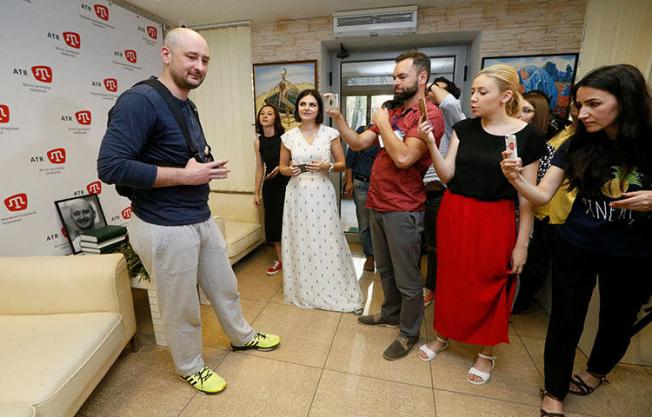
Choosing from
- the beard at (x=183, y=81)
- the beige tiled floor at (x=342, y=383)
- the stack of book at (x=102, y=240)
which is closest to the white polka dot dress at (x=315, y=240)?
the beige tiled floor at (x=342, y=383)

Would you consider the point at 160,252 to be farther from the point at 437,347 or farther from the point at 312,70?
the point at 312,70

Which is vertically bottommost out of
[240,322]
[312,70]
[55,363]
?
[240,322]

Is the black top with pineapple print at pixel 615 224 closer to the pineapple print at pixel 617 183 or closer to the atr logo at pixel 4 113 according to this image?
the pineapple print at pixel 617 183

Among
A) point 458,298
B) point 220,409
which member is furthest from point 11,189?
point 458,298

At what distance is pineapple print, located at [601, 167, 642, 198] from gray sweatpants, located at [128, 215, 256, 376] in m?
1.75

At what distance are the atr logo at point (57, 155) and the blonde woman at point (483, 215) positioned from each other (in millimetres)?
2486

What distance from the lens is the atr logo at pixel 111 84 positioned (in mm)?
2645

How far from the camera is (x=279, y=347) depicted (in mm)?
1973

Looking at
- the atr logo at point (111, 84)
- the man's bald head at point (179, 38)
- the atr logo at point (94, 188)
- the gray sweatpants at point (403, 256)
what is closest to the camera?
the man's bald head at point (179, 38)

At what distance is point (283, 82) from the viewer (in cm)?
342

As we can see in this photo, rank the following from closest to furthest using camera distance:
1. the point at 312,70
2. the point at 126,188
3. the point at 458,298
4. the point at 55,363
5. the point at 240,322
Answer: the point at 55,363 → the point at 126,188 → the point at 458,298 → the point at 240,322 → the point at 312,70

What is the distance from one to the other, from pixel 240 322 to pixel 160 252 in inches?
27.9

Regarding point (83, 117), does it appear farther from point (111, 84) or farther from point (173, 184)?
point (173, 184)

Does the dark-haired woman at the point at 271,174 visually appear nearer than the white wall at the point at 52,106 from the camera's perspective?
No
